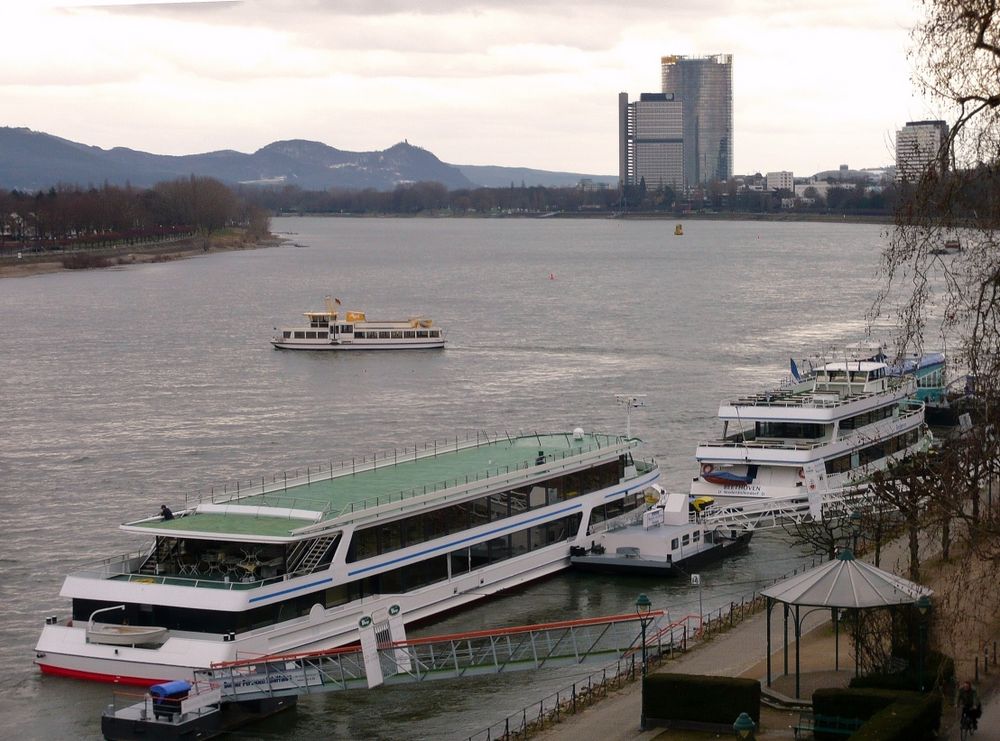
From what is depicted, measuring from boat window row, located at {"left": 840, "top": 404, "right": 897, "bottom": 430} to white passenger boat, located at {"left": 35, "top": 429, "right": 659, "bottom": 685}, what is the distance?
28.9 feet

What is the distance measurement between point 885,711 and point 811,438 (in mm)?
21631

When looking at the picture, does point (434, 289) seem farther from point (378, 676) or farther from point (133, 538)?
point (378, 676)

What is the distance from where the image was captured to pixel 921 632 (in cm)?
2270

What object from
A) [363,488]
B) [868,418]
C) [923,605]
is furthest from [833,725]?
[868,418]

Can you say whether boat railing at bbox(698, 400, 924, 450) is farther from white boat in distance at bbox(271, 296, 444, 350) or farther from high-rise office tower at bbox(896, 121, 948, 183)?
white boat in distance at bbox(271, 296, 444, 350)

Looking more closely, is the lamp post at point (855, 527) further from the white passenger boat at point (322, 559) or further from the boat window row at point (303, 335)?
the boat window row at point (303, 335)

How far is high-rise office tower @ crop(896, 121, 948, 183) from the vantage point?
1708 cm

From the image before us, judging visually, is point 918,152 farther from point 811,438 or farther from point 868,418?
point 868,418

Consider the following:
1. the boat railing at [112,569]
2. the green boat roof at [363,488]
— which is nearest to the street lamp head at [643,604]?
the green boat roof at [363,488]

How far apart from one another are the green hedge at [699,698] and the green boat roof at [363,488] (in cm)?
838

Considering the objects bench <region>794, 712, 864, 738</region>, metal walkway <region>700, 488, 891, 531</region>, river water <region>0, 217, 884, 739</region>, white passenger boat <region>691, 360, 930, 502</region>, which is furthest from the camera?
white passenger boat <region>691, 360, 930, 502</region>

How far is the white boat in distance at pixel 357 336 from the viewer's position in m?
85.2

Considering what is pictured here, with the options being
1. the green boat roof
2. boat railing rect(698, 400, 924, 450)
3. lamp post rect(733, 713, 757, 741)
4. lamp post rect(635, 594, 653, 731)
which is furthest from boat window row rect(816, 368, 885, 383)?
lamp post rect(733, 713, 757, 741)

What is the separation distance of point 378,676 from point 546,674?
133 inches
